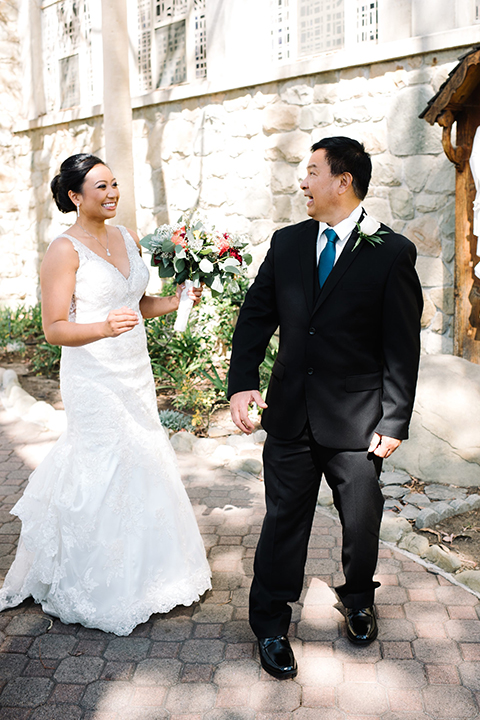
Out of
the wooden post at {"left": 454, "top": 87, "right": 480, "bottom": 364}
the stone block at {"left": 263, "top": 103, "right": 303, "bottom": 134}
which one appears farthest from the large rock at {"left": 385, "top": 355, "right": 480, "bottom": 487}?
the stone block at {"left": 263, "top": 103, "right": 303, "bottom": 134}

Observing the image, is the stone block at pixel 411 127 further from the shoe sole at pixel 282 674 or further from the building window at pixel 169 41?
the shoe sole at pixel 282 674

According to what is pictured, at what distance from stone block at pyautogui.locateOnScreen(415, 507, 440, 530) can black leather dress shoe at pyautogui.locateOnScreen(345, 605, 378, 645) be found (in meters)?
1.23

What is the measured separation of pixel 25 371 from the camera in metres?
8.01

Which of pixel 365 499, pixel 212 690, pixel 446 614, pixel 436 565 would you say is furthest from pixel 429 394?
pixel 212 690

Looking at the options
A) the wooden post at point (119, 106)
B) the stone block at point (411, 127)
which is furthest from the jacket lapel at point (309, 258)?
the wooden post at point (119, 106)

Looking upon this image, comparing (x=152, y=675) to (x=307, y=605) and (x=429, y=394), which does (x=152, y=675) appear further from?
(x=429, y=394)

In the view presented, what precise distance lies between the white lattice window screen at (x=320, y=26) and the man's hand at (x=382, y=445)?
5264 millimetres

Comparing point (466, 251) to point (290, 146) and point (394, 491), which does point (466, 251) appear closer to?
point (394, 491)

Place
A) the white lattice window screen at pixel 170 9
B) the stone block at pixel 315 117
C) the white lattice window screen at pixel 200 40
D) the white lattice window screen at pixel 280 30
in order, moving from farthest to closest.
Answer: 1. the white lattice window screen at pixel 170 9
2. the white lattice window screen at pixel 200 40
3. the white lattice window screen at pixel 280 30
4. the stone block at pixel 315 117

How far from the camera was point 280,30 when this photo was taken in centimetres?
714

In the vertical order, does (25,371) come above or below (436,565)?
above

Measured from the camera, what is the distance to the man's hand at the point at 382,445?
8.68 ft

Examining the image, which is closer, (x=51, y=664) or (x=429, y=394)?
(x=51, y=664)

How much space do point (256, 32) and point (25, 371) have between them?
4605mm
